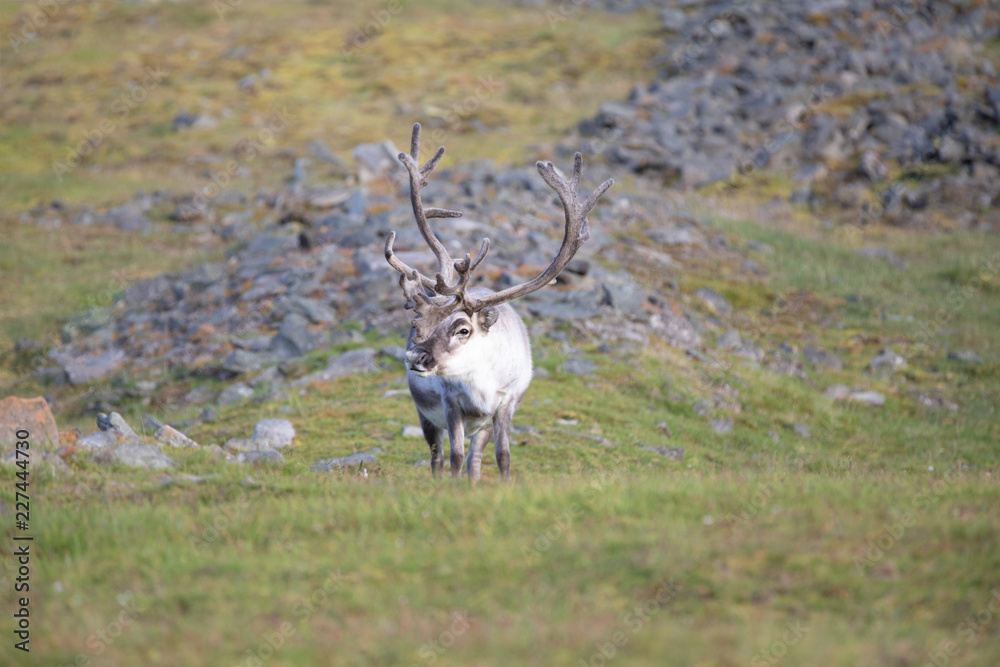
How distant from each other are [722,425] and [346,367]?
7.29 meters

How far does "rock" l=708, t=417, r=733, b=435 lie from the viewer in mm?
16922

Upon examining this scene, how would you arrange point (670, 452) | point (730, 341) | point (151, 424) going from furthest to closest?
point (730, 341)
point (151, 424)
point (670, 452)

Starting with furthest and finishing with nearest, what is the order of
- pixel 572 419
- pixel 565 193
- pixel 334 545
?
1. pixel 572 419
2. pixel 565 193
3. pixel 334 545

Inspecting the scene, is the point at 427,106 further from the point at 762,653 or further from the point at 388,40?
the point at 762,653

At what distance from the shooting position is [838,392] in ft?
64.8

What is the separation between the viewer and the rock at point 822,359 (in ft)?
69.5

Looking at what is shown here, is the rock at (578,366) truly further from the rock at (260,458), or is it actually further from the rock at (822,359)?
the rock at (260,458)

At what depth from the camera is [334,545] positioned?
298 inches

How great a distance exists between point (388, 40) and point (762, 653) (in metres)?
Answer: 67.9

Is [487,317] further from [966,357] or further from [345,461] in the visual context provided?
[966,357]

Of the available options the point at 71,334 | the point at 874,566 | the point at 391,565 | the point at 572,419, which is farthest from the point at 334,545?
the point at 71,334

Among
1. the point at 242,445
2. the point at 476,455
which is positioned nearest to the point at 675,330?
the point at 476,455

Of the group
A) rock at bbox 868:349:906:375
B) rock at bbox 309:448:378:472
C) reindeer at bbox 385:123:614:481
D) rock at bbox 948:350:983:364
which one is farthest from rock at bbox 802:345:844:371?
rock at bbox 309:448:378:472

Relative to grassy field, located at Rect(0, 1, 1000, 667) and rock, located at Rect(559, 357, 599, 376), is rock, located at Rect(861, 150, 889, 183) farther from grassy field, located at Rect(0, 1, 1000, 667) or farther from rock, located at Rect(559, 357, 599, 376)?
rock, located at Rect(559, 357, 599, 376)
